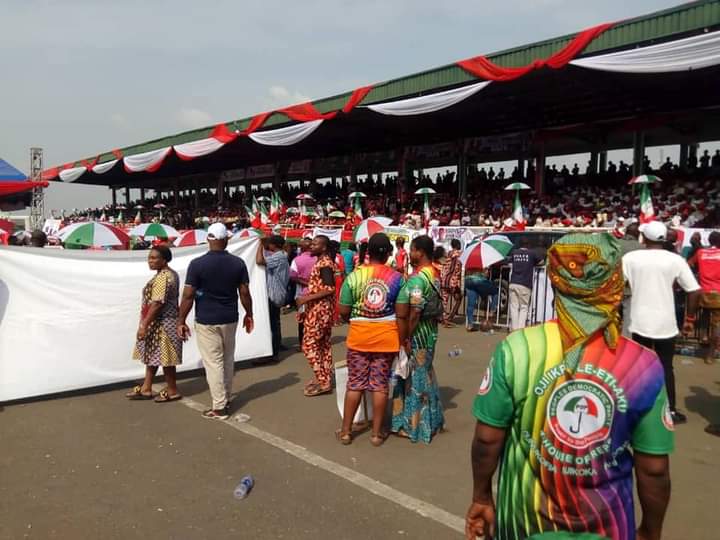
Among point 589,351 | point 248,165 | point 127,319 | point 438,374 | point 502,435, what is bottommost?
point 438,374

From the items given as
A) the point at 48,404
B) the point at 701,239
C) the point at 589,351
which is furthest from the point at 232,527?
the point at 701,239

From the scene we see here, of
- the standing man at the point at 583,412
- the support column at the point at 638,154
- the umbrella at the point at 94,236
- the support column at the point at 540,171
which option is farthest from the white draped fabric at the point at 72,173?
the standing man at the point at 583,412

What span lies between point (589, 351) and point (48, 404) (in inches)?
213

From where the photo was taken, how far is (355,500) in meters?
3.65

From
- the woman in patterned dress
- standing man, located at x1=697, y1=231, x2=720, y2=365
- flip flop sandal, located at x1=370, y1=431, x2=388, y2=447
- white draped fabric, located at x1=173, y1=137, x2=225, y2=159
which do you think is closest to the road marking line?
flip flop sandal, located at x1=370, y1=431, x2=388, y2=447

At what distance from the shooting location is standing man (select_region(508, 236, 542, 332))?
9078 mm

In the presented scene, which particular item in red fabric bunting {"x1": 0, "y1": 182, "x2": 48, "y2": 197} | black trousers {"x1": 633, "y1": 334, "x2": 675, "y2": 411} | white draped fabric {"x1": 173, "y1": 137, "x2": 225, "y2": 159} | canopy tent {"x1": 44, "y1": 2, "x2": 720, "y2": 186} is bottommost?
black trousers {"x1": 633, "y1": 334, "x2": 675, "y2": 411}

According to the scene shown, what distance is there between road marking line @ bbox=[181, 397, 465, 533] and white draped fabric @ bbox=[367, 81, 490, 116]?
31.5 feet

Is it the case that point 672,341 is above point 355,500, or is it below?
above

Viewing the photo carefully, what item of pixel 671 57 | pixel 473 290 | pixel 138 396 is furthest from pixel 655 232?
pixel 671 57

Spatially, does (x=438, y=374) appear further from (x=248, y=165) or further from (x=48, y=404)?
(x=248, y=165)

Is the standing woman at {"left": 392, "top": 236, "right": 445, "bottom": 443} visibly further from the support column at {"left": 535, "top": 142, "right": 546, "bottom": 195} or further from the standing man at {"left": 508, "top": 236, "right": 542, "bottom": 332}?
the support column at {"left": 535, "top": 142, "right": 546, "bottom": 195}

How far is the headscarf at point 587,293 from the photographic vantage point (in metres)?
1.76

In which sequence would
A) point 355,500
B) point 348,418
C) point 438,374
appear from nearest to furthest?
point 355,500 → point 348,418 → point 438,374
